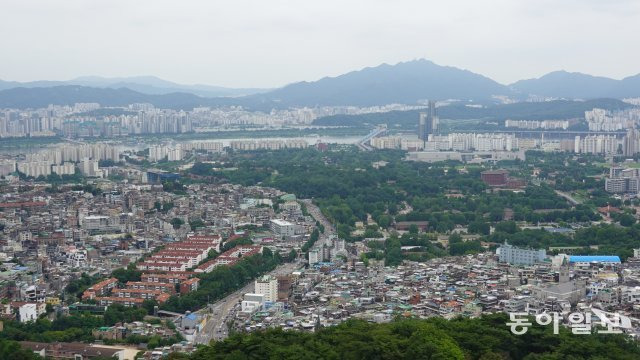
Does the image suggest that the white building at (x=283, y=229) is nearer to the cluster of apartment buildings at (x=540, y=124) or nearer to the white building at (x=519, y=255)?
the white building at (x=519, y=255)

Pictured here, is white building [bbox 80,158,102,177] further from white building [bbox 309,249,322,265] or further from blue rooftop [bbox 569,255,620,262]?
blue rooftop [bbox 569,255,620,262]

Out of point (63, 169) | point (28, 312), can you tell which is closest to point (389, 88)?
point (63, 169)

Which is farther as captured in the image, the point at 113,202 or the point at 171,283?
the point at 113,202

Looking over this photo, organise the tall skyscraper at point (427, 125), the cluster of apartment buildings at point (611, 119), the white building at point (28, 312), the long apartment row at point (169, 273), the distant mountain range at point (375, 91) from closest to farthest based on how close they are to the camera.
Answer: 1. the white building at point (28, 312)
2. the long apartment row at point (169, 273)
3. the tall skyscraper at point (427, 125)
4. the cluster of apartment buildings at point (611, 119)
5. the distant mountain range at point (375, 91)

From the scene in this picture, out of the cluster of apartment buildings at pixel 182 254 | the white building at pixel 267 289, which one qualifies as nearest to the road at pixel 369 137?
the cluster of apartment buildings at pixel 182 254

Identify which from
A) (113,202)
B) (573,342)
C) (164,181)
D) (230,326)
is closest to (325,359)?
(573,342)

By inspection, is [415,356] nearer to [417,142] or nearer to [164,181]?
[164,181]
